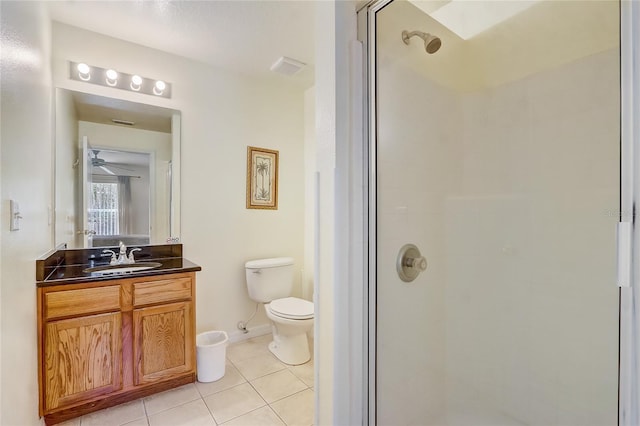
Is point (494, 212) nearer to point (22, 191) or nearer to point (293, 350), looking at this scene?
point (293, 350)

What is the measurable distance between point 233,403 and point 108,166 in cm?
180

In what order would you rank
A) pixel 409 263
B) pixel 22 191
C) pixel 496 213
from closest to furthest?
pixel 22 191 → pixel 409 263 → pixel 496 213

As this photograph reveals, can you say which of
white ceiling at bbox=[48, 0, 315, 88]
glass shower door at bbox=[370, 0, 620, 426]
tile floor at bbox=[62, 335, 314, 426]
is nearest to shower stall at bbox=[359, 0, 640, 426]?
glass shower door at bbox=[370, 0, 620, 426]

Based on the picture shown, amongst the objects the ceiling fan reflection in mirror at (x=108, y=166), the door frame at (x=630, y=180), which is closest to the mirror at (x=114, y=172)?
the ceiling fan reflection in mirror at (x=108, y=166)

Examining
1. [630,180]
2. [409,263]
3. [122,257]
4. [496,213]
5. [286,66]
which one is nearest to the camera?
[630,180]

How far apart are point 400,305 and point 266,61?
6.86ft

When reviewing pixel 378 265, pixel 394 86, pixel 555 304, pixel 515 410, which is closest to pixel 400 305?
pixel 378 265

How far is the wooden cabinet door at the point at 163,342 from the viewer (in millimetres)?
1803

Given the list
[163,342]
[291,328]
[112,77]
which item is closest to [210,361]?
[163,342]

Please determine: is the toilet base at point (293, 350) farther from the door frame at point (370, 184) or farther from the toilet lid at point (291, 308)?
the door frame at point (370, 184)

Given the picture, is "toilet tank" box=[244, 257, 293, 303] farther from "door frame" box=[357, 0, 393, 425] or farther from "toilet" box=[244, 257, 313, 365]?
"door frame" box=[357, 0, 393, 425]

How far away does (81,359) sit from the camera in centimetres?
164

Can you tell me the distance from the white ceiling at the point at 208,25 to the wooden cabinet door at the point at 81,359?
1.80m

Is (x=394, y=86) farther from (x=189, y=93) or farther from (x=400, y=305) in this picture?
(x=189, y=93)
